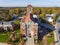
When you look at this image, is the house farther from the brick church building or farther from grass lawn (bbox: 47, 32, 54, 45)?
grass lawn (bbox: 47, 32, 54, 45)

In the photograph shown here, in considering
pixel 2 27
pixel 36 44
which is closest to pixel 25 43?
pixel 36 44

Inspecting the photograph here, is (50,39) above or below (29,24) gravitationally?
below

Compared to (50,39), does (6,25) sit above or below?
above

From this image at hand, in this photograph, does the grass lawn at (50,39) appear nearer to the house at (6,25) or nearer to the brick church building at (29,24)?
the brick church building at (29,24)

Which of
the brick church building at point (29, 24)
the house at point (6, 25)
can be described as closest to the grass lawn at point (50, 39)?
the brick church building at point (29, 24)

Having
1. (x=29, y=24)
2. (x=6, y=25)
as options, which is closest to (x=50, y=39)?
(x=29, y=24)

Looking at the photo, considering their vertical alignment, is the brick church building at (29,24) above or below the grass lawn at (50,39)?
above

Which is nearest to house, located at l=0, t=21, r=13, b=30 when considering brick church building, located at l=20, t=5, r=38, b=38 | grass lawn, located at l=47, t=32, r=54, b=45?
brick church building, located at l=20, t=5, r=38, b=38

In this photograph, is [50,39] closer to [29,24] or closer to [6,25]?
[29,24]

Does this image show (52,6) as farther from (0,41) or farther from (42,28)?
(0,41)

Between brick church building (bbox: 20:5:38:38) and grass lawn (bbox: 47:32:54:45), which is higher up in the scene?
brick church building (bbox: 20:5:38:38)

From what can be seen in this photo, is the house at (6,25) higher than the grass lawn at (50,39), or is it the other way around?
the house at (6,25)
